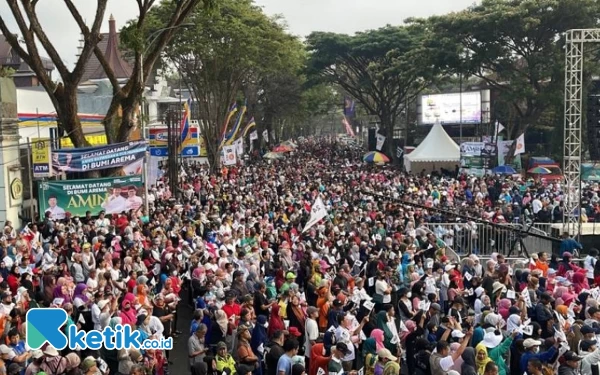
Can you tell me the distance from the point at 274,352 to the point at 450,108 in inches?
1687

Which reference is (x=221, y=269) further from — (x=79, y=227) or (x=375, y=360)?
(x=79, y=227)

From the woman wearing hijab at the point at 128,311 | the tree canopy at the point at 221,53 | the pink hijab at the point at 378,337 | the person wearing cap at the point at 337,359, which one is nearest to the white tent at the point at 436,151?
the tree canopy at the point at 221,53

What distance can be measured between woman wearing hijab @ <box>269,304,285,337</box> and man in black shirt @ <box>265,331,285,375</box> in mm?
646

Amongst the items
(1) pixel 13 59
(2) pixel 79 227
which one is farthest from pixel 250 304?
(1) pixel 13 59

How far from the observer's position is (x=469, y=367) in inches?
305

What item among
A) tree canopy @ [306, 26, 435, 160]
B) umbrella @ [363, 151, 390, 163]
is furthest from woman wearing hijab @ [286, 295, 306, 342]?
tree canopy @ [306, 26, 435, 160]

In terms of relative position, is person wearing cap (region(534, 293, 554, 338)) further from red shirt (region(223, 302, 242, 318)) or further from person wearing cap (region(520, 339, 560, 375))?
red shirt (region(223, 302, 242, 318))

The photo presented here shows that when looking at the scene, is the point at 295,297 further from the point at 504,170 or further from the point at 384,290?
the point at 504,170

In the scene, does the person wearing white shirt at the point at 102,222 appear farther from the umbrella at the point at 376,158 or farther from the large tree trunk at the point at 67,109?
the umbrella at the point at 376,158

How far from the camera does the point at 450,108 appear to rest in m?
49.3

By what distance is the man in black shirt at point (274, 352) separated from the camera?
8328 millimetres

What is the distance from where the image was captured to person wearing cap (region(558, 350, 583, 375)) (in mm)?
7891

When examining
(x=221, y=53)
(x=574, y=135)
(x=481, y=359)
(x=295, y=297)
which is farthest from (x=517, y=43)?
(x=481, y=359)

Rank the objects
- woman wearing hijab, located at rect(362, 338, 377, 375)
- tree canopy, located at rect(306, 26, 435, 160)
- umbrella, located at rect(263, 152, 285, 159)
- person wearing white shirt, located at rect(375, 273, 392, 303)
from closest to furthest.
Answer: woman wearing hijab, located at rect(362, 338, 377, 375) → person wearing white shirt, located at rect(375, 273, 392, 303) → tree canopy, located at rect(306, 26, 435, 160) → umbrella, located at rect(263, 152, 285, 159)
